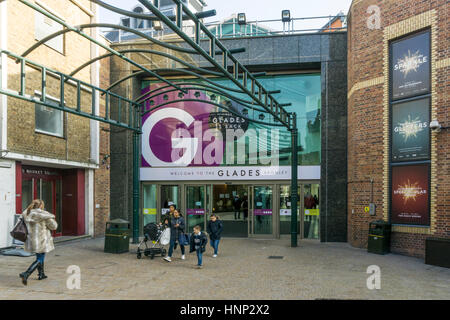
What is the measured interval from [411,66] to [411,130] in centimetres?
197

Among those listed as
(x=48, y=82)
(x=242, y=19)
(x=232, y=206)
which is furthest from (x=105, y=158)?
(x=242, y=19)

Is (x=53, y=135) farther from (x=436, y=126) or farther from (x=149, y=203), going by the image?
(x=436, y=126)

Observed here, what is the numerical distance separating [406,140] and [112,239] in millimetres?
9500

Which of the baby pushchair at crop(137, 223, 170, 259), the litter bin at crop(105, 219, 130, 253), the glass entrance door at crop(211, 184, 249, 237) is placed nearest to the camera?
the baby pushchair at crop(137, 223, 170, 259)

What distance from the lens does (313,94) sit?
16016 mm

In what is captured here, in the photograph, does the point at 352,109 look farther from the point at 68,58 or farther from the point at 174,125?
the point at 68,58

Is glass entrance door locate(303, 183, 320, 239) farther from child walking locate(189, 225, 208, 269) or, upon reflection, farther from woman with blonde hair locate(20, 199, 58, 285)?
woman with blonde hair locate(20, 199, 58, 285)

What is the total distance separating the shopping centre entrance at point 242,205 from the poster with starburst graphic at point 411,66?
197 inches

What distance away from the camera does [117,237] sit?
39.0ft

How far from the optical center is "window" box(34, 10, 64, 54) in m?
13.2

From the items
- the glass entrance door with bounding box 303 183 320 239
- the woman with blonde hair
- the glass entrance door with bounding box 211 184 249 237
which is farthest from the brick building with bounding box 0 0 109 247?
the glass entrance door with bounding box 303 183 320 239

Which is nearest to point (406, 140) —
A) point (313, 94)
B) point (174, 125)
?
point (313, 94)

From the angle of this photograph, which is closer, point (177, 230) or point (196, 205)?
point (177, 230)

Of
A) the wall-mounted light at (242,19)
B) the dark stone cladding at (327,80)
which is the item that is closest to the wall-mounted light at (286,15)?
the dark stone cladding at (327,80)
